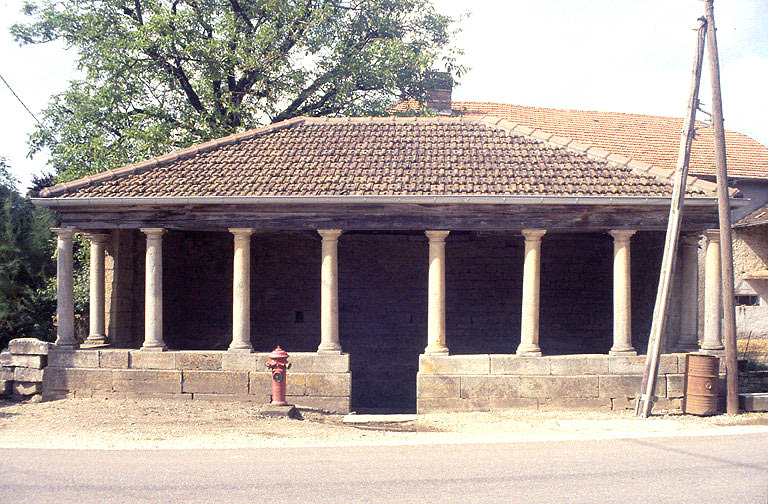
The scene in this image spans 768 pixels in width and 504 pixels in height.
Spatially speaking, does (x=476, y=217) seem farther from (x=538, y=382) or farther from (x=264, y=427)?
(x=264, y=427)

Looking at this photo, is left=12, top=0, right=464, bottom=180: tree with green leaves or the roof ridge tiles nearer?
the roof ridge tiles

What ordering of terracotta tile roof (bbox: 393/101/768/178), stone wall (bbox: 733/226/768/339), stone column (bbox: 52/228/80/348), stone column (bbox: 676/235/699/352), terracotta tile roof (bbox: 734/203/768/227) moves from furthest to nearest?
terracotta tile roof (bbox: 393/101/768/178), stone wall (bbox: 733/226/768/339), terracotta tile roof (bbox: 734/203/768/227), stone column (bbox: 676/235/699/352), stone column (bbox: 52/228/80/348)

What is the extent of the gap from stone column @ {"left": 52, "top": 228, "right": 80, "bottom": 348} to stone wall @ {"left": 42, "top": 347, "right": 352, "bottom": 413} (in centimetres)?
30

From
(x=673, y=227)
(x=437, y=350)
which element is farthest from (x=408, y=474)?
(x=673, y=227)

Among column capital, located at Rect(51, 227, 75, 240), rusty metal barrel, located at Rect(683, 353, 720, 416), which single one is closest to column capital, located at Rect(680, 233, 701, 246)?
rusty metal barrel, located at Rect(683, 353, 720, 416)

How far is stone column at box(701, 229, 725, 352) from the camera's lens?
1177cm

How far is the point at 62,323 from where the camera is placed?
12430 mm

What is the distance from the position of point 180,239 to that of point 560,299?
351 inches

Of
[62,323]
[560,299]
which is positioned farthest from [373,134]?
[62,323]

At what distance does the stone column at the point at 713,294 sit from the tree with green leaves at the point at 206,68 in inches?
410

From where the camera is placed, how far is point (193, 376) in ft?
38.8

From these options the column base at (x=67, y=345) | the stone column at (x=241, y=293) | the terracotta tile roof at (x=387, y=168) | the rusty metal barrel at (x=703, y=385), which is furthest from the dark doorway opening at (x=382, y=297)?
the rusty metal barrel at (x=703, y=385)

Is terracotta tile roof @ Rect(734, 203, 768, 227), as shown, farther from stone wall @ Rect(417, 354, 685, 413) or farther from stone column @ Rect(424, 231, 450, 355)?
stone column @ Rect(424, 231, 450, 355)

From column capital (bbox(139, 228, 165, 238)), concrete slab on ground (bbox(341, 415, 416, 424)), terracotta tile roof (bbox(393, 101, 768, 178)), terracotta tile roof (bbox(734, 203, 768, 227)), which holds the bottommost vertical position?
concrete slab on ground (bbox(341, 415, 416, 424))
